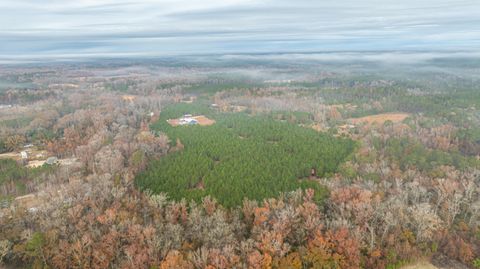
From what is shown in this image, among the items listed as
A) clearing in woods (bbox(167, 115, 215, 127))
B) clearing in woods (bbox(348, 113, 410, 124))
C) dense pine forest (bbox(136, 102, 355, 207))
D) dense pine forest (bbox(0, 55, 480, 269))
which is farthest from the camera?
clearing in woods (bbox(348, 113, 410, 124))

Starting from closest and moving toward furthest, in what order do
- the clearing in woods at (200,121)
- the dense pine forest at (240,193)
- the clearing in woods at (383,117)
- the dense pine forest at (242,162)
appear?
1. the dense pine forest at (240,193)
2. the dense pine forest at (242,162)
3. the clearing in woods at (200,121)
4. the clearing in woods at (383,117)

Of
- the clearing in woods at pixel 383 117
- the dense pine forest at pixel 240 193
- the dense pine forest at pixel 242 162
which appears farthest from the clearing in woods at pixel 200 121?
the clearing in woods at pixel 383 117

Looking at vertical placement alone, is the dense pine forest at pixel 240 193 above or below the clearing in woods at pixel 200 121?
below

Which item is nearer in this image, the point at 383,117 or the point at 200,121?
the point at 200,121

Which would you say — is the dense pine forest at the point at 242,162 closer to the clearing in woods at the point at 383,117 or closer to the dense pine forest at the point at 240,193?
the dense pine forest at the point at 240,193

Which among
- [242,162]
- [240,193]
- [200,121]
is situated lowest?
[240,193]

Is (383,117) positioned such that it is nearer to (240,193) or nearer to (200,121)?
(200,121)

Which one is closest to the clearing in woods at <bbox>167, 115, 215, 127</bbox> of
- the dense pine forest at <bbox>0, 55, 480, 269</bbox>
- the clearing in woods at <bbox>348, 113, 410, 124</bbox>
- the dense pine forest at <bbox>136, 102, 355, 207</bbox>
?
the dense pine forest at <bbox>0, 55, 480, 269</bbox>

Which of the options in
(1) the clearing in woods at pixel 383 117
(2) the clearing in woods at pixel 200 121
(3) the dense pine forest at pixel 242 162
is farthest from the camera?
(1) the clearing in woods at pixel 383 117

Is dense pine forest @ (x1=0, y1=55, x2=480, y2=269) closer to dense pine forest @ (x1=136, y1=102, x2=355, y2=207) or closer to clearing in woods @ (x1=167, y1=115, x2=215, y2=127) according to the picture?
dense pine forest @ (x1=136, y1=102, x2=355, y2=207)

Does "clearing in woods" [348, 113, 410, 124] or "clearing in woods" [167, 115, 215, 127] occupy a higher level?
"clearing in woods" [167, 115, 215, 127]

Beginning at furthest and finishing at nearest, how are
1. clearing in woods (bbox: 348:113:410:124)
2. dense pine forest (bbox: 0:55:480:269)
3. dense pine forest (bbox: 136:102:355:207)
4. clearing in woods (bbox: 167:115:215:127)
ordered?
clearing in woods (bbox: 348:113:410:124)
clearing in woods (bbox: 167:115:215:127)
dense pine forest (bbox: 136:102:355:207)
dense pine forest (bbox: 0:55:480:269)

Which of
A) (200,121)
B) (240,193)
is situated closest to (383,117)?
(200,121)
